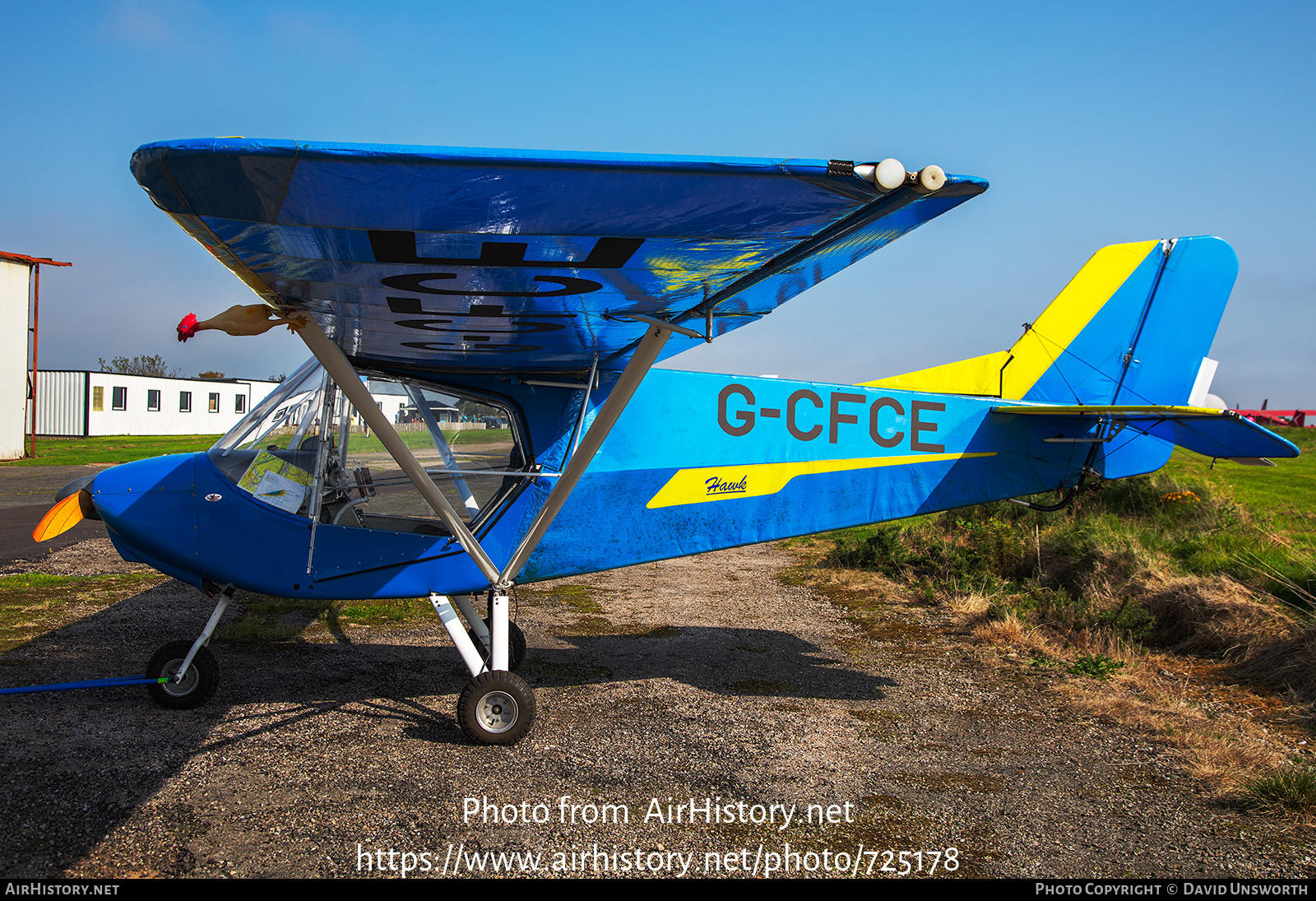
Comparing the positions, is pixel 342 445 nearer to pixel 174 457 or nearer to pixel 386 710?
pixel 174 457

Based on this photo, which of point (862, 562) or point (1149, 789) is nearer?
point (1149, 789)

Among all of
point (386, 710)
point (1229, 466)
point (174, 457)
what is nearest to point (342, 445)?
point (174, 457)

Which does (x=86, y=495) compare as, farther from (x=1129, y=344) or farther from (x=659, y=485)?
(x=1129, y=344)

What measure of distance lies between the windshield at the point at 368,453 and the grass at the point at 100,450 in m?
13.0

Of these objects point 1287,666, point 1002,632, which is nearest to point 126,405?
point 1002,632

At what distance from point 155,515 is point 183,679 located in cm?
100

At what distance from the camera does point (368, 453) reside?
461 centimetres

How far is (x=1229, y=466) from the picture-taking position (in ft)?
61.2

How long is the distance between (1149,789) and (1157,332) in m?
3.68

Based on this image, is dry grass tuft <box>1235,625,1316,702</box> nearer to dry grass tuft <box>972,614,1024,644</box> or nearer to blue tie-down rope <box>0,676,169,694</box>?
dry grass tuft <box>972,614,1024,644</box>

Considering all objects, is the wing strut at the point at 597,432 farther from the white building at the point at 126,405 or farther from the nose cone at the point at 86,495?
the white building at the point at 126,405

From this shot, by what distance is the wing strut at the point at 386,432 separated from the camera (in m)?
3.42

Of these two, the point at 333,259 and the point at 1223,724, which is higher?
the point at 333,259

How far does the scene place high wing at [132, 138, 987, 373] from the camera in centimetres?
204
